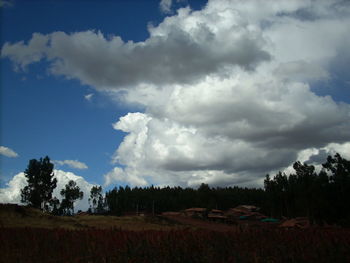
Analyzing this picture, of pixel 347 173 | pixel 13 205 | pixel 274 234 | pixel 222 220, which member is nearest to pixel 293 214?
pixel 222 220

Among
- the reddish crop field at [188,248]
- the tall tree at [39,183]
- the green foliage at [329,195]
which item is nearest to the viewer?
the reddish crop field at [188,248]

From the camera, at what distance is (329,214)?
57.9m

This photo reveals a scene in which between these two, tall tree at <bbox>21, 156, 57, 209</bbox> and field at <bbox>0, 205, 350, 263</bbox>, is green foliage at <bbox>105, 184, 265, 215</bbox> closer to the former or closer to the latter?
tall tree at <bbox>21, 156, 57, 209</bbox>

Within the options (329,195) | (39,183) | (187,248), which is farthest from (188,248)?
(39,183)

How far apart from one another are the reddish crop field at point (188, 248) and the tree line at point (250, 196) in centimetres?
2915

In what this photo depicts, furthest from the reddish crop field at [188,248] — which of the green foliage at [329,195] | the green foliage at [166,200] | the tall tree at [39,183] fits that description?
the green foliage at [166,200]

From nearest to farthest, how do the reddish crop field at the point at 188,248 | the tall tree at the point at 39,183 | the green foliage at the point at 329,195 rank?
the reddish crop field at the point at 188,248, the green foliage at the point at 329,195, the tall tree at the point at 39,183

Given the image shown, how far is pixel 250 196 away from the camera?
14100 centimetres

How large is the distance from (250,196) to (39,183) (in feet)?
297

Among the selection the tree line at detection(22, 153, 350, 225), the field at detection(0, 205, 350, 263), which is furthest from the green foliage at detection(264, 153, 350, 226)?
the field at detection(0, 205, 350, 263)

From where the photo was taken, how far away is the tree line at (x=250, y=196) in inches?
2344

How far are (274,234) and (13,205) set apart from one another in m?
36.8

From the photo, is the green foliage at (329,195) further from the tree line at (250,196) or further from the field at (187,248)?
the field at (187,248)

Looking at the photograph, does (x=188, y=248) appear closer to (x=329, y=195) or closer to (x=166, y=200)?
(x=329, y=195)
